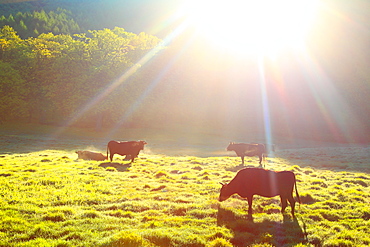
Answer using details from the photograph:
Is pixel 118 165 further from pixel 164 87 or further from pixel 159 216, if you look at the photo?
pixel 164 87

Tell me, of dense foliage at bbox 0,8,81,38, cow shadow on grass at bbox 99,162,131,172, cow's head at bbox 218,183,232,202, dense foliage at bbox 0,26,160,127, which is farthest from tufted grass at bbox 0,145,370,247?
dense foliage at bbox 0,8,81,38

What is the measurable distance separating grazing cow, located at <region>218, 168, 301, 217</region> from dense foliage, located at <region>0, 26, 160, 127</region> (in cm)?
4663

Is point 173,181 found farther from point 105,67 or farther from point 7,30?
Result: point 7,30

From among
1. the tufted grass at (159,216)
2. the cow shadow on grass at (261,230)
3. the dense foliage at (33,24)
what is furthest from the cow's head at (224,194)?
the dense foliage at (33,24)

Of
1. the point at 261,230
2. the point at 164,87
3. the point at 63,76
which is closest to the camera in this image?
the point at 261,230

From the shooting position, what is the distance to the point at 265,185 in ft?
36.9

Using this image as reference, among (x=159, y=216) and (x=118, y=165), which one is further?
(x=118, y=165)

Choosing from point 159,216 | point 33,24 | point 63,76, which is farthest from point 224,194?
point 33,24

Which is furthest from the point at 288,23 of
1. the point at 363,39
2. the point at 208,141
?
the point at 208,141

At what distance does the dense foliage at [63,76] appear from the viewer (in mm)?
55469

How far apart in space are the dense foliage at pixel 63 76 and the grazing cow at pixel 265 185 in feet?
153

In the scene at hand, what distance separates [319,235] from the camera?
9266mm

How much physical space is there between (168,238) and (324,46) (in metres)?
107

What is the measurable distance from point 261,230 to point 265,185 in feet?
7.04
